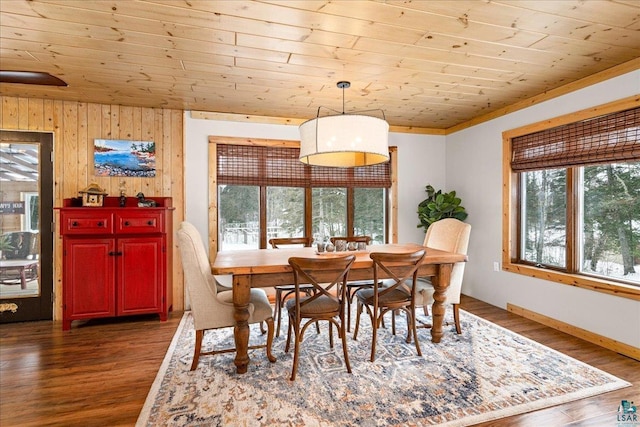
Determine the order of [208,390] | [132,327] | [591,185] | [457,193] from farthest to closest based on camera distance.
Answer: [457,193] → [132,327] → [591,185] → [208,390]

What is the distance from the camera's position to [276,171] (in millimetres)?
4395

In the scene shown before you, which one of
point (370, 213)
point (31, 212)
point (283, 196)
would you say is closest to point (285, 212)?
point (283, 196)

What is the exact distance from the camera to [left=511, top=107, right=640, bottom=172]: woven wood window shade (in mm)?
2752

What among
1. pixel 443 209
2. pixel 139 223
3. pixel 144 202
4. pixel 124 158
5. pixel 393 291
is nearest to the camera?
pixel 393 291

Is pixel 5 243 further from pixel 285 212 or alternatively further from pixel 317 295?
pixel 317 295

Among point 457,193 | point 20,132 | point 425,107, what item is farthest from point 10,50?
point 457,193

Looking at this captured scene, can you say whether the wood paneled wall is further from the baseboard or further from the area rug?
the baseboard

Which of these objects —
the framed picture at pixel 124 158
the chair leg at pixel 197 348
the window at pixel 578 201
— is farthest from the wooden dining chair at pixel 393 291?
the framed picture at pixel 124 158

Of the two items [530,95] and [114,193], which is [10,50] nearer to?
[114,193]

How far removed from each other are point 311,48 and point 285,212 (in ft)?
7.96

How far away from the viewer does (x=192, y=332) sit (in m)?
3.28

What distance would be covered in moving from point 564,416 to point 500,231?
8.02 ft

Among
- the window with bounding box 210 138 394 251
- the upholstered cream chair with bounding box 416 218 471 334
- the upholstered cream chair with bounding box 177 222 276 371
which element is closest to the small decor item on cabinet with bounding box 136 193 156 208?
the window with bounding box 210 138 394 251

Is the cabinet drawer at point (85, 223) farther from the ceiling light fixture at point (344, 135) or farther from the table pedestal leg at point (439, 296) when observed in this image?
the table pedestal leg at point (439, 296)
